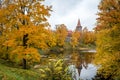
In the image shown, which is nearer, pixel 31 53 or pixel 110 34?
pixel 110 34

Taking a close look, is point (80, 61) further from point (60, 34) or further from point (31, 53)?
point (60, 34)

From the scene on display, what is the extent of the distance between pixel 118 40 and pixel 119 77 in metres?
4.81

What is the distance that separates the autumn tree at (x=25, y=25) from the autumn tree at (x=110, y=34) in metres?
8.76

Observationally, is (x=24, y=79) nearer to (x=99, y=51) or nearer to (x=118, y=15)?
(x=99, y=51)

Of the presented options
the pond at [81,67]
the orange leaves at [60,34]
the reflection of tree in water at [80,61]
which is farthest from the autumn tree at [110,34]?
the orange leaves at [60,34]

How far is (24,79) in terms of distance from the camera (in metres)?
28.1

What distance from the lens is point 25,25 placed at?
35.5 metres

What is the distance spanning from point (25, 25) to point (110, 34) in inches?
468

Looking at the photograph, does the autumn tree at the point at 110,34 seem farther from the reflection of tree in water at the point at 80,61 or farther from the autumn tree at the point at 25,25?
the reflection of tree in water at the point at 80,61

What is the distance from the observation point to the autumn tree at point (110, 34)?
28.2m

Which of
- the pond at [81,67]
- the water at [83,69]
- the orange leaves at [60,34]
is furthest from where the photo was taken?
the orange leaves at [60,34]

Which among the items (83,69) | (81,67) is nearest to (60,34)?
(81,67)

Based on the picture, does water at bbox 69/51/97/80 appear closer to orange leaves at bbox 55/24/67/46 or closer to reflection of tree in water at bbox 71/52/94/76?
reflection of tree in water at bbox 71/52/94/76

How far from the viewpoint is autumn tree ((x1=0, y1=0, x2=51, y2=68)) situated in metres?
35.2
